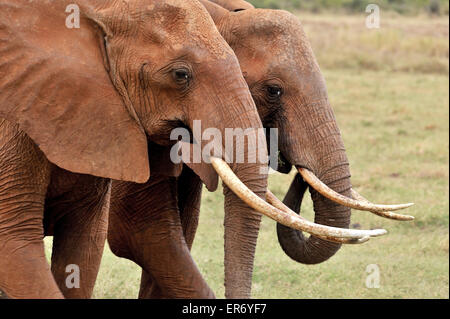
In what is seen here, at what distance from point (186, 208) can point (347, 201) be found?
0.93 m

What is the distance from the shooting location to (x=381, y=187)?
9.20 metres

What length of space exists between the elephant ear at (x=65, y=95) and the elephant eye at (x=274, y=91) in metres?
0.91

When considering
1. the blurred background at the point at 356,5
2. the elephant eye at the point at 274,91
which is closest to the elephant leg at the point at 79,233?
the elephant eye at the point at 274,91

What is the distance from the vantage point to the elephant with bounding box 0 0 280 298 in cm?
397

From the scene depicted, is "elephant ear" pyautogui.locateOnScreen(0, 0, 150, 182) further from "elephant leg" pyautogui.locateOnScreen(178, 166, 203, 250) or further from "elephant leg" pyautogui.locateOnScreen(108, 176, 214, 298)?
"elephant leg" pyautogui.locateOnScreen(178, 166, 203, 250)

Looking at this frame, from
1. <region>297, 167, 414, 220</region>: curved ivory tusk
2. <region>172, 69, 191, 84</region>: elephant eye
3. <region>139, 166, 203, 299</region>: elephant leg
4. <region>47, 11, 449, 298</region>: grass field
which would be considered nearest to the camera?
<region>172, 69, 191, 84</region>: elephant eye

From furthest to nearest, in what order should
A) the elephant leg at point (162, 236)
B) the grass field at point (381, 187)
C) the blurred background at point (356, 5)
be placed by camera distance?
the blurred background at point (356, 5), the grass field at point (381, 187), the elephant leg at point (162, 236)

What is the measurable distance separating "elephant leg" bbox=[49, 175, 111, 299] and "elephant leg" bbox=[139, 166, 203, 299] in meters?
0.60

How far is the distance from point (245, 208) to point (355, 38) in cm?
1424

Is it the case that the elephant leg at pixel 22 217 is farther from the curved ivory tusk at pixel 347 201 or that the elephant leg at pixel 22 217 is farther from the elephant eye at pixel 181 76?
the curved ivory tusk at pixel 347 201

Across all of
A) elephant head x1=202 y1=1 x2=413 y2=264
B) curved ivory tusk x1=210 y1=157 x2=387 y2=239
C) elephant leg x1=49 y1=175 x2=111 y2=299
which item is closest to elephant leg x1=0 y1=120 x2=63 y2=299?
elephant leg x1=49 y1=175 x2=111 y2=299

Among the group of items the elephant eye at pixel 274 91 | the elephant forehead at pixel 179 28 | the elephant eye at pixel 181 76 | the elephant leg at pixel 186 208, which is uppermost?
the elephant forehead at pixel 179 28

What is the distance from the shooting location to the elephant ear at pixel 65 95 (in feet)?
13.0

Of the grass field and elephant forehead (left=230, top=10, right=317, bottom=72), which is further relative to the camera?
the grass field
